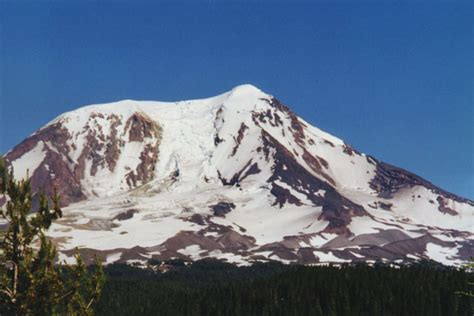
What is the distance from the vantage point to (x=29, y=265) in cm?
3522

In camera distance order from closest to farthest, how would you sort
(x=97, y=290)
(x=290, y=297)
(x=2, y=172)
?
(x=2, y=172)
(x=97, y=290)
(x=290, y=297)

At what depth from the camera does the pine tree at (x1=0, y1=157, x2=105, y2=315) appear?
34594 mm

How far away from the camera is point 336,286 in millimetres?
194875

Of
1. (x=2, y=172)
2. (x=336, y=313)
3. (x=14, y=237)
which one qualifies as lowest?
(x=336, y=313)

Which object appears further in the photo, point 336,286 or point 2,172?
point 336,286

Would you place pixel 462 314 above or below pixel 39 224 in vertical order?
below

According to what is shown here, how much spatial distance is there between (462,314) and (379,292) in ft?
71.6

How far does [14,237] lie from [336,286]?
16693 centimetres

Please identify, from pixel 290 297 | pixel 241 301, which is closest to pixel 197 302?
pixel 241 301

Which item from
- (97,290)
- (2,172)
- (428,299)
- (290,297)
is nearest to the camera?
(2,172)

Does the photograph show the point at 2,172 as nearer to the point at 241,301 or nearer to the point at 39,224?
the point at 39,224

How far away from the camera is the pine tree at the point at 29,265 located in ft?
113

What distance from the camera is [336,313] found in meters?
184

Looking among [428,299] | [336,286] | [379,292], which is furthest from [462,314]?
[336,286]
